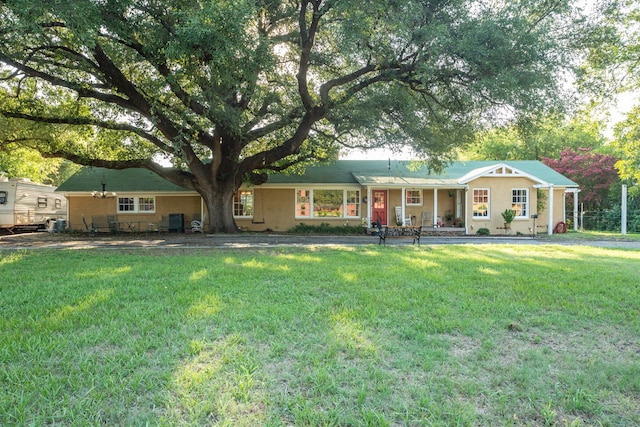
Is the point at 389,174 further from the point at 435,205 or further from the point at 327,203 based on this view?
the point at 327,203

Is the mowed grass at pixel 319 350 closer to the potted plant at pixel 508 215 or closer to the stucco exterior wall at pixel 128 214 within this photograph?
the potted plant at pixel 508 215

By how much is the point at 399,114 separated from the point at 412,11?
19.5 ft

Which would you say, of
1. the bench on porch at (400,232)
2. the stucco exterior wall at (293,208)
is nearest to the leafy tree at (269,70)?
the stucco exterior wall at (293,208)

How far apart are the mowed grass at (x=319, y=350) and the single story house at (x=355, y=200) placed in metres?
14.1

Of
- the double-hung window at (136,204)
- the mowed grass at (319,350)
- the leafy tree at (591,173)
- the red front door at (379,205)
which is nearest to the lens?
the mowed grass at (319,350)

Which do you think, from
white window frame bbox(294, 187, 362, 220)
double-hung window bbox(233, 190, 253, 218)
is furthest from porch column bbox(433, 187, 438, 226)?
double-hung window bbox(233, 190, 253, 218)

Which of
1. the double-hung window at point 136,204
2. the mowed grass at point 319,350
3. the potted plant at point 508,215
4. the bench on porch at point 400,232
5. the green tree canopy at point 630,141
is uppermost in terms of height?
the green tree canopy at point 630,141

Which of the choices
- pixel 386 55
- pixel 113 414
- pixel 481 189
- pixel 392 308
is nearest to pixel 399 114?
pixel 386 55

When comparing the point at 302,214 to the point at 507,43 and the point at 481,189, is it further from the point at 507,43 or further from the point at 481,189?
the point at 507,43

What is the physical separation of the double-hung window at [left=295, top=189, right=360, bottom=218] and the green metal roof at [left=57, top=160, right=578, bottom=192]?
686 mm

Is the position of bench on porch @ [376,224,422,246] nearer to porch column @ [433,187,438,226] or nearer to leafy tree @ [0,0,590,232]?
leafy tree @ [0,0,590,232]

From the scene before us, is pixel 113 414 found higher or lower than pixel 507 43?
lower

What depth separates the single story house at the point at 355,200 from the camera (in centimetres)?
2065

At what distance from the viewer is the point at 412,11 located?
939cm
